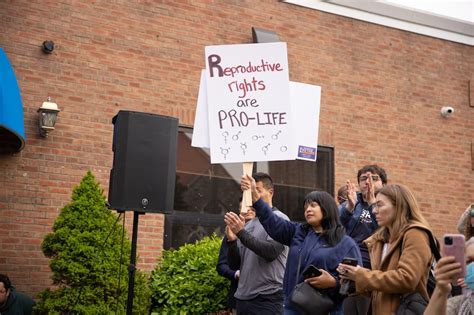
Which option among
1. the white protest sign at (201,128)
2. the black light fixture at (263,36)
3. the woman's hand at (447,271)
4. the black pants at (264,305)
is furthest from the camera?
the black light fixture at (263,36)

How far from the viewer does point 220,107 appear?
6926 mm

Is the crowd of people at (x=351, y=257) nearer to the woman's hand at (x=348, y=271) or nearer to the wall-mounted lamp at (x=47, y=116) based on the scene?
Answer: the woman's hand at (x=348, y=271)

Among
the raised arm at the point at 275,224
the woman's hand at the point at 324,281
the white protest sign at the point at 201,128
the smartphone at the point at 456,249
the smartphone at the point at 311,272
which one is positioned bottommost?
the woman's hand at the point at 324,281

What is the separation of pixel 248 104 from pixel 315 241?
1768mm

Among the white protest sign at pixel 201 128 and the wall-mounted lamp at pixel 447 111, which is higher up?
the wall-mounted lamp at pixel 447 111

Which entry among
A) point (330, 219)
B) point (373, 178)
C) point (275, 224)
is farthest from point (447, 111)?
point (330, 219)

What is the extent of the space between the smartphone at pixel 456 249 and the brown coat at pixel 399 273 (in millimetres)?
1359

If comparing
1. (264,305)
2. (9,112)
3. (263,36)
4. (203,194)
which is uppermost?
(263,36)

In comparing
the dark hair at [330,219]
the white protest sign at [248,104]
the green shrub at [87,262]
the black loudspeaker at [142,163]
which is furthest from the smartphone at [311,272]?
the green shrub at [87,262]

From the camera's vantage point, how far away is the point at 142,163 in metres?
6.93

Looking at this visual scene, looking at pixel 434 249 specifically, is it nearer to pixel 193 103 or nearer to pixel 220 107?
pixel 220 107

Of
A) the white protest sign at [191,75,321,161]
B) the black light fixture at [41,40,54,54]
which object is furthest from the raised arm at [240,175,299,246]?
the black light fixture at [41,40,54,54]

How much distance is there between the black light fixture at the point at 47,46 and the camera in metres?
9.58

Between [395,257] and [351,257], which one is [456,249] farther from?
[351,257]
